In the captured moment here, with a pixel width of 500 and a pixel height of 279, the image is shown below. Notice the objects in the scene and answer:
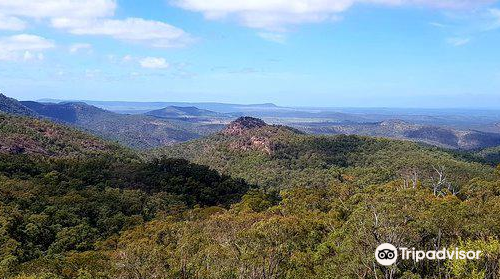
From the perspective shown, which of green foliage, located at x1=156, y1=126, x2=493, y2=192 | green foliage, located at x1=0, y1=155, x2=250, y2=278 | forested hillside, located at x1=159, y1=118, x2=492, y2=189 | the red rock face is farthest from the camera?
the red rock face

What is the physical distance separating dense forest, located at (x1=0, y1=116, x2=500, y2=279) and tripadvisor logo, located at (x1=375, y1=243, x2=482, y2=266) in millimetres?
611

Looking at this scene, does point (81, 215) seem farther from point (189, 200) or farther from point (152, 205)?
point (189, 200)

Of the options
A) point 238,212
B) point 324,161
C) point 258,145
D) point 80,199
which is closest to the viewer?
point 238,212

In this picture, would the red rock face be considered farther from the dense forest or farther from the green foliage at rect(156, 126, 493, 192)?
the dense forest

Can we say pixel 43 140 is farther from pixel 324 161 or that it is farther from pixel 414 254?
pixel 414 254

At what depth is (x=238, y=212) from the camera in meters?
73.5

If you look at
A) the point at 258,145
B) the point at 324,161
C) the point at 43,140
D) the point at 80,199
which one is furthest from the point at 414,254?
the point at 258,145

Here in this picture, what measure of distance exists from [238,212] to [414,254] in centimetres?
4462

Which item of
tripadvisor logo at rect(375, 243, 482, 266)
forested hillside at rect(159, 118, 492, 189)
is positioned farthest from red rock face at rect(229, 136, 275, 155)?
tripadvisor logo at rect(375, 243, 482, 266)

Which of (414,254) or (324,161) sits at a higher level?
(414,254)

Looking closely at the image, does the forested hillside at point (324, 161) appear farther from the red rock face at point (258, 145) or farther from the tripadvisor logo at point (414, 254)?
the tripadvisor logo at point (414, 254)

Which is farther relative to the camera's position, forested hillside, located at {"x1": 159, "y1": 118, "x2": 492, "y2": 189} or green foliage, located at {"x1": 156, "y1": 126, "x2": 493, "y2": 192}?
forested hillside, located at {"x1": 159, "y1": 118, "x2": 492, "y2": 189}

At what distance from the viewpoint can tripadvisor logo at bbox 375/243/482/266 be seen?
1114 inches

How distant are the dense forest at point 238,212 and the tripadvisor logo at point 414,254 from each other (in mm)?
611
